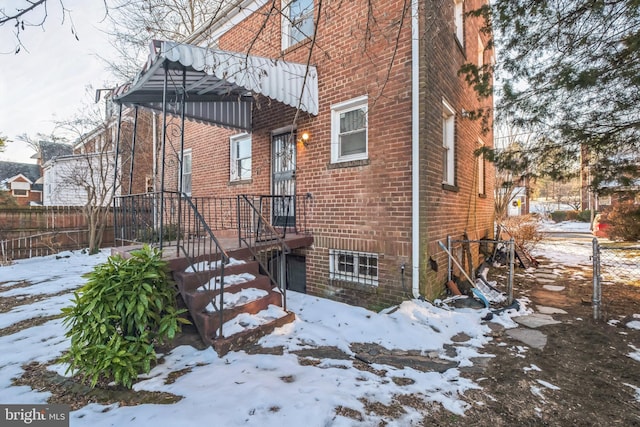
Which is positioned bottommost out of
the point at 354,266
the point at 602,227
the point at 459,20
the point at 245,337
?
the point at 245,337

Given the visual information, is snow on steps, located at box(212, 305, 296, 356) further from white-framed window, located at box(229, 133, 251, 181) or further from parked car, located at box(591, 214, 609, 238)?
parked car, located at box(591, 214, 609, 238)

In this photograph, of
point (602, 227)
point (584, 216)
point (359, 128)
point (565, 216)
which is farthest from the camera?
point (565, 216)

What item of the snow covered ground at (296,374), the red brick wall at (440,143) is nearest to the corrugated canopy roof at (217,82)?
A: the red brick wall at (440,143)

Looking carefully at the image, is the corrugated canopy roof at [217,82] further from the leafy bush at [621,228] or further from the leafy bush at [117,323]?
the leafy bush at [621,228]

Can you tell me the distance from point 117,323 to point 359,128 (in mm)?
4561

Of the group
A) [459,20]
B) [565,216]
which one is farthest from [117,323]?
[565,216]

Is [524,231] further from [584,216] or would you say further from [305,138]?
[584,216]

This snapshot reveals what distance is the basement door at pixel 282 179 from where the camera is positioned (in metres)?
6.47

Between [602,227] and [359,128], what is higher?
[359,128]

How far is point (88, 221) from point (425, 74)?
13.3m

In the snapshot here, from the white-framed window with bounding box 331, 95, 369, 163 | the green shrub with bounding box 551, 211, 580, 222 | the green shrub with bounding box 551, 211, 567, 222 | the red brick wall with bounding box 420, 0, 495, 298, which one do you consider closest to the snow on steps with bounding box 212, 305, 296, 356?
the red brick wall with bounding box 420, 0, 495, 298

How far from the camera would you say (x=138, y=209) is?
495 centimetres

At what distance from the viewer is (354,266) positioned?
5.34 meters

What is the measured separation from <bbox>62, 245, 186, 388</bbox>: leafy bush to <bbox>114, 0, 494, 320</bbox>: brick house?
1.49 m
